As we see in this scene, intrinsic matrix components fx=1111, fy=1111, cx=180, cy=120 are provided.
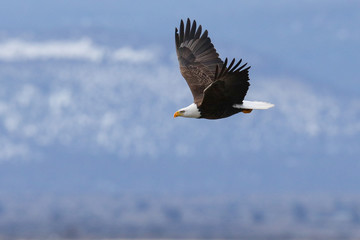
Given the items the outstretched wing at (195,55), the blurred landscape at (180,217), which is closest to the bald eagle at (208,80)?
the outstretched wing at (195,55)

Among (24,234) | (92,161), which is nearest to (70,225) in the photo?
(24,234)

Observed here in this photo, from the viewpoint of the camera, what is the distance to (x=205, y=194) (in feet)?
628

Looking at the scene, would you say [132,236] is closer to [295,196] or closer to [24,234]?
[24,234]

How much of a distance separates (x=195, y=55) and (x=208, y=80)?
1.02 metres

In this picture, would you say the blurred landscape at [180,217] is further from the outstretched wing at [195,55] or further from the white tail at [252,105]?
the white tail at [252,105]

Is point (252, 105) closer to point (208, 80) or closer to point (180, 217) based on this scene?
point (208, 80)

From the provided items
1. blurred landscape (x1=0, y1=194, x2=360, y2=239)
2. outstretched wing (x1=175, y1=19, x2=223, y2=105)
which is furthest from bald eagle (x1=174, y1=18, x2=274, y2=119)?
blurred landscape (x1=0, y1=194, x2=360, y2=239)

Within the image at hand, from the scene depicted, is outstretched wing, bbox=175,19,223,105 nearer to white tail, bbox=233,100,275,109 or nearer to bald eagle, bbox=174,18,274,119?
bald eagle, bbox=174,18,274,119

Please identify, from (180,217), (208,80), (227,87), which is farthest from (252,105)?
(180,217)

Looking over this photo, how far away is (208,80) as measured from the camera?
2447cm

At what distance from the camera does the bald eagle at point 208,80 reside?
2080cm

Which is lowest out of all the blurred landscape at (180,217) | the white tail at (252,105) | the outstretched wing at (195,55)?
the white tail at (252,105)

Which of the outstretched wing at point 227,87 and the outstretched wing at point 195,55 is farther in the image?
the outstretched wing at point 195,55

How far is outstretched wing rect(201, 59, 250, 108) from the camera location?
20641mm
